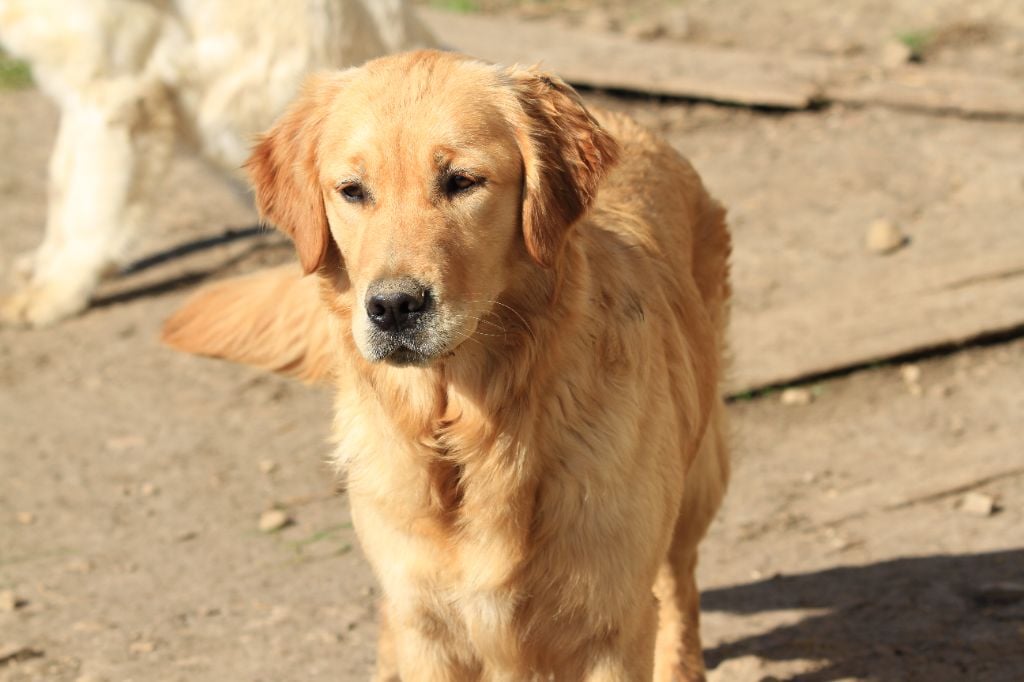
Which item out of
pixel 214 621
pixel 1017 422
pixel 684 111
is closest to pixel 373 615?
pixel 214 621

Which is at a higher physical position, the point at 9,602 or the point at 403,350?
the point at 403,350

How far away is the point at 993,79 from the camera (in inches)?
316

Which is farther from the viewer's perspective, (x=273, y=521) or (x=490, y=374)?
(x=273, y=521)

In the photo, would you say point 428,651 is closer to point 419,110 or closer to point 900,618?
point 419,110

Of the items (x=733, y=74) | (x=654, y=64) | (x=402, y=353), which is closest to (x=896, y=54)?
(x=733, y=74)

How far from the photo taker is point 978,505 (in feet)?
16.6

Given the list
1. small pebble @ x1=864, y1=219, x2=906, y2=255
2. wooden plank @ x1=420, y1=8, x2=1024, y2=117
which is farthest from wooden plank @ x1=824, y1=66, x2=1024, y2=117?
small pebble @ x1=864, y1=219, x2=906, y2=255

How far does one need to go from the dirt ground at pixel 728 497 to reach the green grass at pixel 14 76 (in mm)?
2447

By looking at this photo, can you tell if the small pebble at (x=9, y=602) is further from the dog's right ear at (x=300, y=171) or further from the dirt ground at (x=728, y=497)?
the dog's right ear at (x=300, y=171)

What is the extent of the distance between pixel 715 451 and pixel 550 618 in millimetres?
1329

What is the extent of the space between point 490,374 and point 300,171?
26.7 inches

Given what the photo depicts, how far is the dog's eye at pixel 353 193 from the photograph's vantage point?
3080mm

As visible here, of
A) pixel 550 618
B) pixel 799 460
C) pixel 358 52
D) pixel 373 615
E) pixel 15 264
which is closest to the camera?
pixel 550 618

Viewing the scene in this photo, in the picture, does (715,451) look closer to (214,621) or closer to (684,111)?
(214,621)
